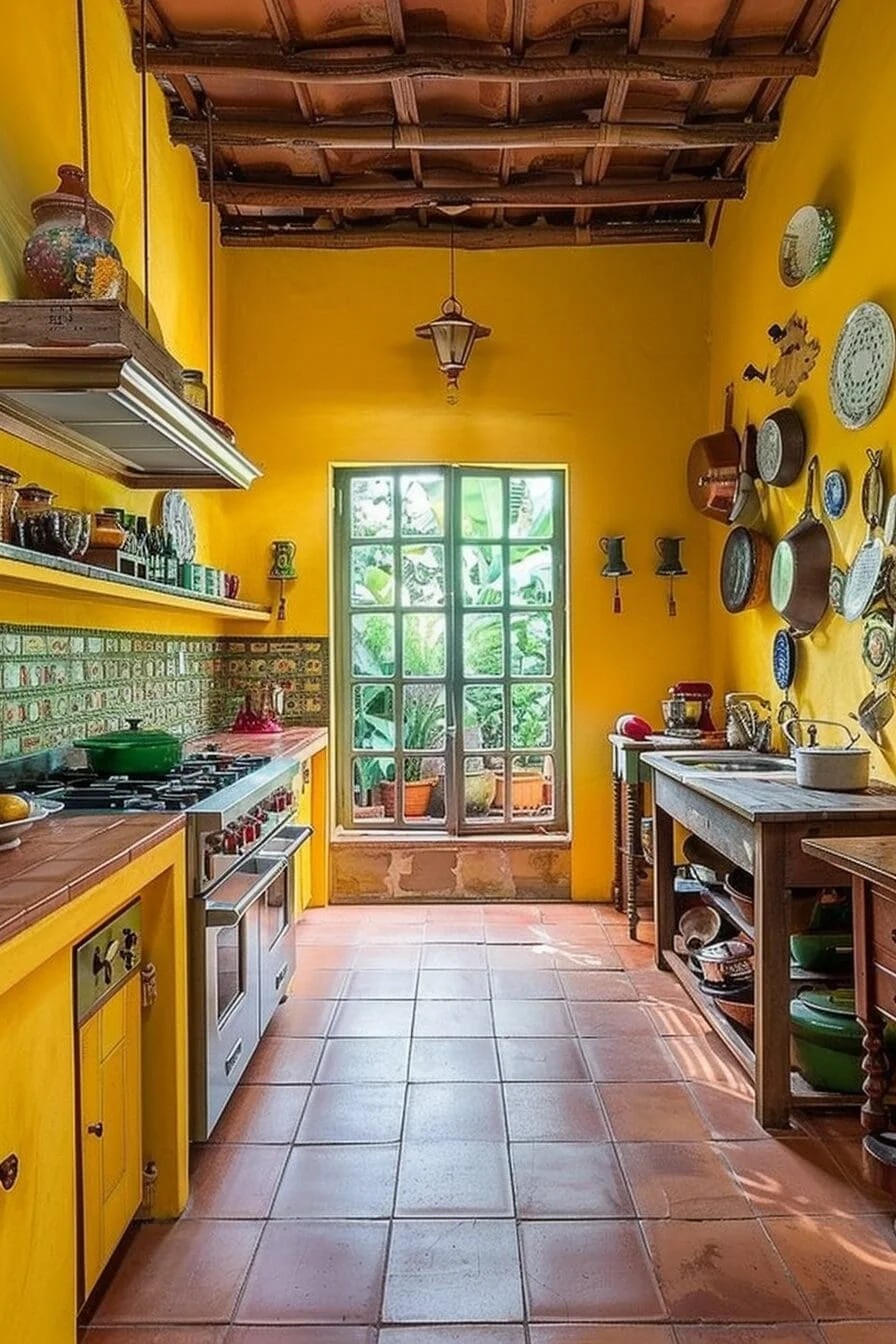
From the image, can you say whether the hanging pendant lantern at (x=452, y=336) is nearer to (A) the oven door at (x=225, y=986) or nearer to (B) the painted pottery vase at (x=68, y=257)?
(B) the painted pottery vase at (x=68, y=257)

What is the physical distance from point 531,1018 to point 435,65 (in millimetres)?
3513

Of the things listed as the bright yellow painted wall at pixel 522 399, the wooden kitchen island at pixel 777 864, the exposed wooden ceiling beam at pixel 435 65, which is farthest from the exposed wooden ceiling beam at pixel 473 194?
the wooden kitchen island at pixel 777 864

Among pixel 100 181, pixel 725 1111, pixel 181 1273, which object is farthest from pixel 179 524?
pixel 725 1111

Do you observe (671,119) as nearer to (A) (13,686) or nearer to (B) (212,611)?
(B) (212,611)

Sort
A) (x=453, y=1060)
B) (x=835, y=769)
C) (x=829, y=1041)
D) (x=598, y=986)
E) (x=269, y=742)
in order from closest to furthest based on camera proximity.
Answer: (x=829, y=1041)
(x=835, y=769)
(x=453, y=1060)
(x=598, y=986)
(x=269, y=742)

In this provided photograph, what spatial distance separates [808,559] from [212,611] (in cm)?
235

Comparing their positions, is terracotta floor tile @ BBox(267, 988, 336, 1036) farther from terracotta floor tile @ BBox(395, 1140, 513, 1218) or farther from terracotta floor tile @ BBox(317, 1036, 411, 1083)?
terracotta floor tile @ BBox(395, 1140, 513, 1218)

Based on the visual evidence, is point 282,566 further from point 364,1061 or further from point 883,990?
point 883,990

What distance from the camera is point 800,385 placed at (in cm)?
365

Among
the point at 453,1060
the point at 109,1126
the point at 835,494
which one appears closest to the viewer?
the point at 109,1126

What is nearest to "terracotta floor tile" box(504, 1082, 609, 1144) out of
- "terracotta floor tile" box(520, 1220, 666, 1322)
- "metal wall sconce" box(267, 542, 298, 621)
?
"terracotta floor tile" box(520, 1220, 666, 1322)

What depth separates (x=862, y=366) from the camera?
3.09 metres

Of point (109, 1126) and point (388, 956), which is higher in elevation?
point (109, 1126)

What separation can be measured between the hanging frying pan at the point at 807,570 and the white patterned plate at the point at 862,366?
34 centimetres
